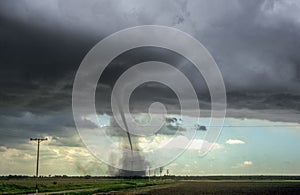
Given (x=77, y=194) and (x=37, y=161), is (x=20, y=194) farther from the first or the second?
(x=37, y=161)

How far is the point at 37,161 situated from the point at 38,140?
4.66m

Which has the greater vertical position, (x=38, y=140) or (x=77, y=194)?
(x=38, y=140)

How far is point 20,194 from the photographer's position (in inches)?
3105

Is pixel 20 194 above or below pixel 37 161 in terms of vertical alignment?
below

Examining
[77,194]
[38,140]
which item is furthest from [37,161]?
[77,194]

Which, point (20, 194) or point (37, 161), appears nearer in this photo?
point (37, 161)

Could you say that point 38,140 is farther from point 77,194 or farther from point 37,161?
point 77,194

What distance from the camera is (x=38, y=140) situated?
223 feet

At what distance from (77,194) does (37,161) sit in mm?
13992

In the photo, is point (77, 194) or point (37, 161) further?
point (77, 194)

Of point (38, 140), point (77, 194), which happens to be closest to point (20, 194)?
point (77, 194)

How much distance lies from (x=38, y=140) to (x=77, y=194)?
45.4 feet

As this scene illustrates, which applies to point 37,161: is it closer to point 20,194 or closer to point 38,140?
point 38,140
